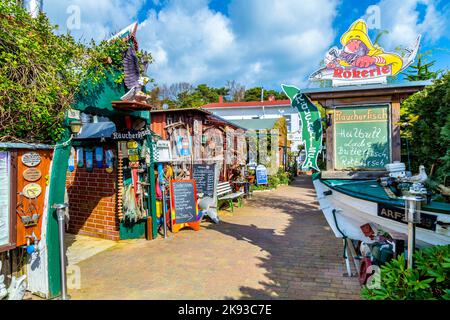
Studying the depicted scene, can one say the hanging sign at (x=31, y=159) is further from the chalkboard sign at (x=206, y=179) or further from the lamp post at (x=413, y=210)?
the chalkboard sign at (x=206, y=179)

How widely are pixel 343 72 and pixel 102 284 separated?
475 cm

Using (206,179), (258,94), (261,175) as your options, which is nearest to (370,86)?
(206,179)

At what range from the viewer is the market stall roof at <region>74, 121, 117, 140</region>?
21.2 ft

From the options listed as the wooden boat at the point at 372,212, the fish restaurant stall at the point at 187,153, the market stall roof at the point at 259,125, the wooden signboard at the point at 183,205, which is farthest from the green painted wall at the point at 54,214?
the market stall roof at the point at 259,125

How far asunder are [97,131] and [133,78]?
7.03 feet

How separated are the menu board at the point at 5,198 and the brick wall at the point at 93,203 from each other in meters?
2.92

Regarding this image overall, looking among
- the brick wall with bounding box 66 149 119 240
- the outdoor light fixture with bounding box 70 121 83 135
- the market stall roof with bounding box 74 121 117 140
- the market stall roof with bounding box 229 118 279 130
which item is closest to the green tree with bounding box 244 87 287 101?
the market stall roof with bounding box 229 118 279 130

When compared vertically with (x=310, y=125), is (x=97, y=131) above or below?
above

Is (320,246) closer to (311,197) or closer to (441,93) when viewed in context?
(441,93)

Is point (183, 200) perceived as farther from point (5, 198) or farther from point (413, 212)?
point (413, 212)

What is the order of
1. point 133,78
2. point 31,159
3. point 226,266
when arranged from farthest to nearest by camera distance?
point 133,78
point 226,266
point 31,159

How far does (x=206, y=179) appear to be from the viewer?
812 centimetres

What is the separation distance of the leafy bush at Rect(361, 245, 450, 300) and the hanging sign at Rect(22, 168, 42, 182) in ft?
12.6
